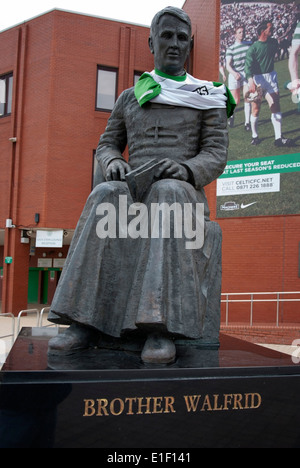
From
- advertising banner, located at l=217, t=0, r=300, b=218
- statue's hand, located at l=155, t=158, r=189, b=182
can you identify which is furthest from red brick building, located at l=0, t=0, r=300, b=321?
statue's hand, located at l=155, t=158, r=189, b=182

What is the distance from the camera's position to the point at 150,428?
1.95 meters

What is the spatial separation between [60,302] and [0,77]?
1557 cm

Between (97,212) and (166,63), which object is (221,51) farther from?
(97,212)

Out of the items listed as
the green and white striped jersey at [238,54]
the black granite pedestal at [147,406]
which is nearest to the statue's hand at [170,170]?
the black granite pedestal at [147,406]

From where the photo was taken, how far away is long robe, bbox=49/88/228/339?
2.47 meters

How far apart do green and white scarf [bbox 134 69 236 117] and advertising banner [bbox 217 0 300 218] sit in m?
8.63

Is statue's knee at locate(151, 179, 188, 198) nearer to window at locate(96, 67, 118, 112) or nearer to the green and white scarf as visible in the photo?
the green and white scarf

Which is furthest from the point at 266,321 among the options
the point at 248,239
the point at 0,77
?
the point at 0,77

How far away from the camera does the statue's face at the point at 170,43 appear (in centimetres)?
311

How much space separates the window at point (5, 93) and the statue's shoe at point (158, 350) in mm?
15104

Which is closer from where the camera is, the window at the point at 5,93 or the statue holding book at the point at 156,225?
the statue holding book at the point at 156,225

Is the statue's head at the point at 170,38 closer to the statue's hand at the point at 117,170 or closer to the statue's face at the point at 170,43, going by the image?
the statue's face at the point at 170,43

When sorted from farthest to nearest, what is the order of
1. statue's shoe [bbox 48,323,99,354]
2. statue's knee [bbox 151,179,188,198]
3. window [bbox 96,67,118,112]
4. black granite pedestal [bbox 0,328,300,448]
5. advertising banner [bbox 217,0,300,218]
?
window [bbox 96,67,118,112] < advertising banner [bbox 217,0,300,218] < statue's knee [bbox 151,179,188,198] < statue's shoe [bbox 48,323,99,354] < black granite pedestal [bbox 0,328,300,448]

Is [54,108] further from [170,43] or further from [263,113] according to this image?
[170,43]
